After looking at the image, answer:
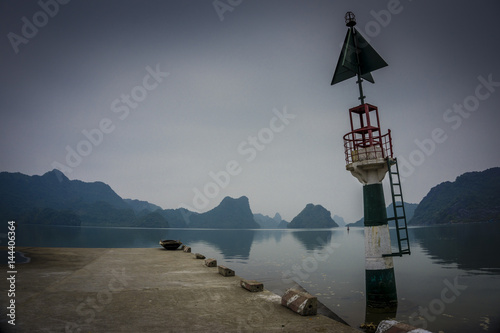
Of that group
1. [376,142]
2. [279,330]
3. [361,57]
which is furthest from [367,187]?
[279,330]

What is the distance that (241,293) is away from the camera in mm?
9961

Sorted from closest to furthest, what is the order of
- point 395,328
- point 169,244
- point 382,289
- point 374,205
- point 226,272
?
point 395,328 < point 226,272 < point 382,289 < point 374,205 < point 169,244

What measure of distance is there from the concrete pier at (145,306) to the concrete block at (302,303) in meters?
0.15

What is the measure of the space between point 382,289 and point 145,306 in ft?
40.8

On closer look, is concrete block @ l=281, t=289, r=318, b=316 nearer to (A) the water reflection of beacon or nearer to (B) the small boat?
(A) the water reflection of beacon

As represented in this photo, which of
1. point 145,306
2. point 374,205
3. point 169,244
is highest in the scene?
point 374,205

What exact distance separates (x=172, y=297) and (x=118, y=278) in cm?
474

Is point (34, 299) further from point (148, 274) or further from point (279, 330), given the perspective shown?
point (279, 330)

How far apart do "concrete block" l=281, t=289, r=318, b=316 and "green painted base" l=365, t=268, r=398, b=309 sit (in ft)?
28.9

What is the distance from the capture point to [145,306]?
26.6ft

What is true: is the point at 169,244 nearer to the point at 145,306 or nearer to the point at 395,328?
the point at 145,306

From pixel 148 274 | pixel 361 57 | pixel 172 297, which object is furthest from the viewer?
pixel 361 57

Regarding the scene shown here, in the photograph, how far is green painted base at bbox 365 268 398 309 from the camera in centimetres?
1468

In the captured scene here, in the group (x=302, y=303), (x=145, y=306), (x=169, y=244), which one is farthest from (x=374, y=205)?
(x=169, y=244)
